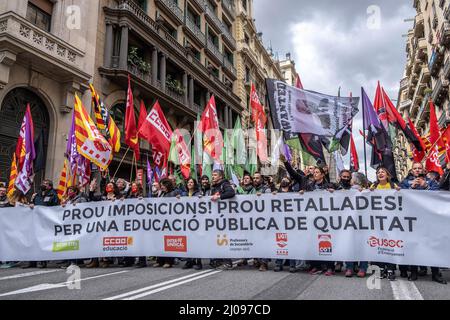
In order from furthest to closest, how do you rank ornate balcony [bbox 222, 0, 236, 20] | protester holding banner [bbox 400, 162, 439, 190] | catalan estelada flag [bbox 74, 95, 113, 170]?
ornate balcony [bbox 222, 0, 236, 20] < catalan estelada flag [bbox 74, 95, 113, 170] < protester holding banner [bbox 400, 162, 439, 190]

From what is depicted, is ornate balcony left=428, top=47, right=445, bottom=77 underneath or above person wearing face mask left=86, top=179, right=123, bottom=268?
above

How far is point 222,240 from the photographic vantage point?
602 cm

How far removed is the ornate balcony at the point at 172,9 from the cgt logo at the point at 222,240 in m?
19.1

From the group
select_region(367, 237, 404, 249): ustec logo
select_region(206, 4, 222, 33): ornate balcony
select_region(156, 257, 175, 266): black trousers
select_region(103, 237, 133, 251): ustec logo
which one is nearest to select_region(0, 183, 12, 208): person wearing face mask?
select_region(103, 237, 133, 251): ustec logo

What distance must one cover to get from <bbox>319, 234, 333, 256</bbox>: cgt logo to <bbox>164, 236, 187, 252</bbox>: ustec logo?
2435 mm

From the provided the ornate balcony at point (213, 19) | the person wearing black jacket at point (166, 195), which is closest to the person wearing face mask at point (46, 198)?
the person wearing black jacket at point (166, 195)

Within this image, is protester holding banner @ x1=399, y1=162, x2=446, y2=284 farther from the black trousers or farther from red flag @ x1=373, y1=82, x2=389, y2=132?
the black trousers

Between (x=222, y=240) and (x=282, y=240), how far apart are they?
1.07 meters

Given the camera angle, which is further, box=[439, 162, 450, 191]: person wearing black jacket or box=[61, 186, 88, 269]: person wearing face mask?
box=[61, 186, 88, 269]: person wearing face mask

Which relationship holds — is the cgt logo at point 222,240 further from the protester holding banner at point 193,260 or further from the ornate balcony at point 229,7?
the ornate balcony at point 229,7

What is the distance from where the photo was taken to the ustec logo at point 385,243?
5.01 m

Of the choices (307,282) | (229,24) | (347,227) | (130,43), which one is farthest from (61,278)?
(229,24)

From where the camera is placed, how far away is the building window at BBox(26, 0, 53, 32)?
13438 mm

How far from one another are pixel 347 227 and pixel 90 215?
4879 mm
